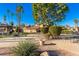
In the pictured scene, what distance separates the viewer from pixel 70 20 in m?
4.53

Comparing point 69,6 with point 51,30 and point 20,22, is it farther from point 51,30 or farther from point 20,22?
point 20,22

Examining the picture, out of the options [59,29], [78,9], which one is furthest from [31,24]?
[78,9]

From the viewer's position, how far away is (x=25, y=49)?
178 inches

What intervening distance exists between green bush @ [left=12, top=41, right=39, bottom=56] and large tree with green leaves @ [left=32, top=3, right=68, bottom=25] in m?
0.45

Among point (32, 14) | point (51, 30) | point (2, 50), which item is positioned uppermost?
point (32, 14)

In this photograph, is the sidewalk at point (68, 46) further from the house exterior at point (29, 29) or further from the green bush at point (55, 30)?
the house exterior at point (29, 29)

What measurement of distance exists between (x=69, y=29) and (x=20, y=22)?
2.83ft

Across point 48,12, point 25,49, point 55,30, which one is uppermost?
point 48,12

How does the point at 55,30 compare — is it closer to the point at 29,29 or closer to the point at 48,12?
the point at 48,12

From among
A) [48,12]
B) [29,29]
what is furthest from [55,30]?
[29,29]

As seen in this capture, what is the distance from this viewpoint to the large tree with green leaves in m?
4.52

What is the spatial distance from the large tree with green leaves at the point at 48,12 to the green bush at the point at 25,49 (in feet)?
1.48

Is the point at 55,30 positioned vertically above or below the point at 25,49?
above

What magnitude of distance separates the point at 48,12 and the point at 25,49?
754 mm
